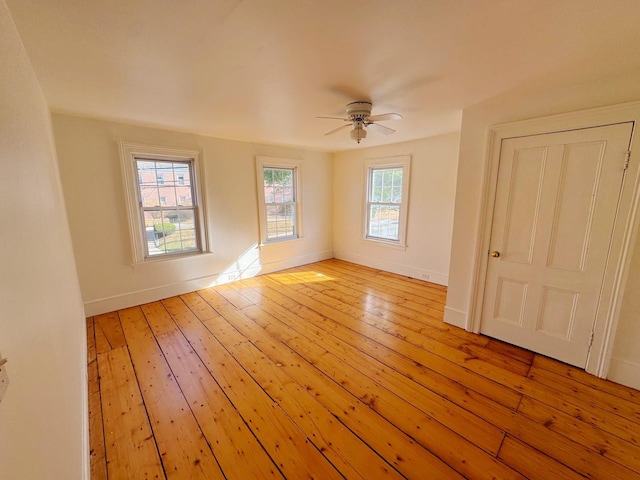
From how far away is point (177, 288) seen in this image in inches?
148

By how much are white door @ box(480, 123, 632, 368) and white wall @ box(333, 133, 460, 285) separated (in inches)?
56.9

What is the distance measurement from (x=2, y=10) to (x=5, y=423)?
1610mm

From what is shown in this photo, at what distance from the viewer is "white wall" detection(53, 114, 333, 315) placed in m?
2.92

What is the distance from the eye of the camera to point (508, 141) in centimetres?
238

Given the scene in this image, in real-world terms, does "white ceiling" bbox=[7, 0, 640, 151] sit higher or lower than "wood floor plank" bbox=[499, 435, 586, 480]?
higher

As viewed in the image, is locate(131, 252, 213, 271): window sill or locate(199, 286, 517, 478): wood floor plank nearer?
locate(199, 286, 517, 478): wood floor plank

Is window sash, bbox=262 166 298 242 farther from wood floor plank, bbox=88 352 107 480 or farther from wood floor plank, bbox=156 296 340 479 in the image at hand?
wood floor plank, bbox=88 352 107 480

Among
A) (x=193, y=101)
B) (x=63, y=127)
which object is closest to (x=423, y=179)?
(x=193, y=101)

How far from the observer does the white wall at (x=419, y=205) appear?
12.8 ft

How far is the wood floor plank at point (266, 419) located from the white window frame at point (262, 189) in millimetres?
2366

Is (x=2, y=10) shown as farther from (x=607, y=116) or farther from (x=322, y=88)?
(x=607, y=116)

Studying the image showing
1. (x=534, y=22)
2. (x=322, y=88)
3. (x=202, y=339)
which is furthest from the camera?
(x=202, y=339)

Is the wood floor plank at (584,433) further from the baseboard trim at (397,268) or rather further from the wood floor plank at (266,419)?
the baseboard trim at (397,268)

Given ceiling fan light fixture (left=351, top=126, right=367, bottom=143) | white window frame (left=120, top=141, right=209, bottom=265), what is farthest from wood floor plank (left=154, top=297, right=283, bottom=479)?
ceiling fan light fixture (left=351, top=126, right=367, bottom=143)
